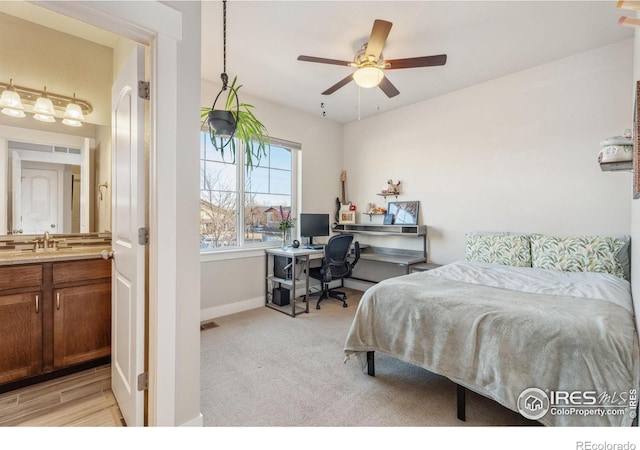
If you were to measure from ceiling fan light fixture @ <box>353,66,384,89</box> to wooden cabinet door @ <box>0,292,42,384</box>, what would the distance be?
9.44 ft

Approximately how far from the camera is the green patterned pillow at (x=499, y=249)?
2953 mm

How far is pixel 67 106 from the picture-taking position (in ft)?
8.20

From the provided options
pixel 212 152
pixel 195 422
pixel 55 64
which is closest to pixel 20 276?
pixel 195 422

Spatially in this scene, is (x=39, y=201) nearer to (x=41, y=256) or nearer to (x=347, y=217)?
(x=41, y=256)

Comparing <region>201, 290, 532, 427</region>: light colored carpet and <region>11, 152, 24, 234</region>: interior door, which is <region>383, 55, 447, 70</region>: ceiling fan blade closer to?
<region>201, 290, 532, 427</region>: light colored carpet

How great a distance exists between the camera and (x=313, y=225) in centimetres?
429

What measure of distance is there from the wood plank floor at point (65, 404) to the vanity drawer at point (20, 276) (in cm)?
72

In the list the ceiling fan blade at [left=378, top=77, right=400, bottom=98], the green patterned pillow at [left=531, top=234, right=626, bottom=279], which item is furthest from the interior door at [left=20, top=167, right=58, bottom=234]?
the green patterned pillow at [left=531, top=234, right=626, bottom=279]

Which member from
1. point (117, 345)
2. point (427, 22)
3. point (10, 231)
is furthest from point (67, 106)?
point (427, 22)

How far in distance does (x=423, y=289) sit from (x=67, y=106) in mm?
3331

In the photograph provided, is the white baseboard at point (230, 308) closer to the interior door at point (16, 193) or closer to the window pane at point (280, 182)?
the window pane at point (280, 182)

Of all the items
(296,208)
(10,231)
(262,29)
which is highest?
(262,29)

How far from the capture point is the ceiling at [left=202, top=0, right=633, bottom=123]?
2.20 m
